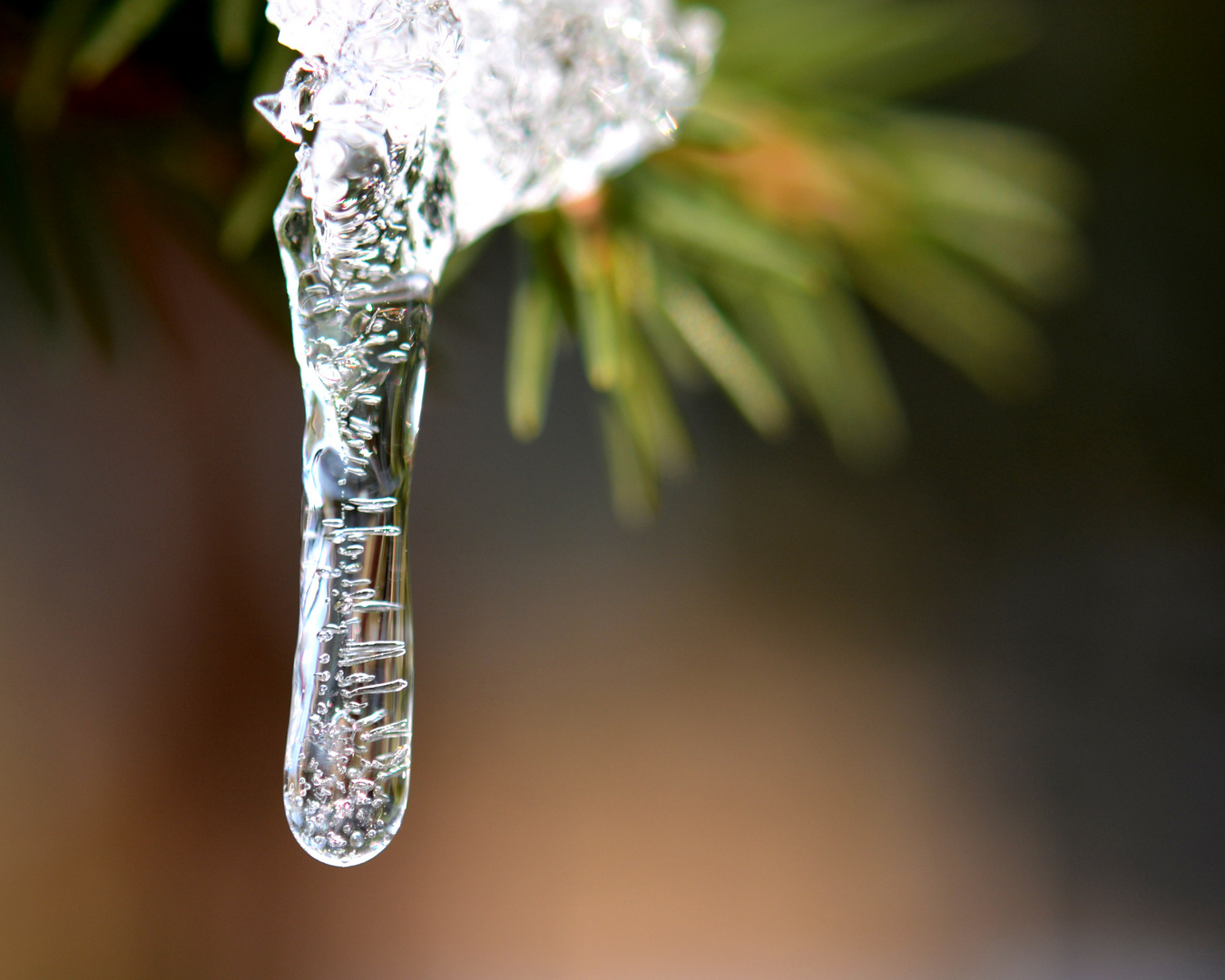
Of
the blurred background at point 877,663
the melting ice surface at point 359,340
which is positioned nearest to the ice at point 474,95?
the melting ice surface at point 359,340

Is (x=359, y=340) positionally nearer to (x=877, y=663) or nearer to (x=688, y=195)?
(x=688, y=195)

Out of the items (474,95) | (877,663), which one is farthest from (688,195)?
(877,663)

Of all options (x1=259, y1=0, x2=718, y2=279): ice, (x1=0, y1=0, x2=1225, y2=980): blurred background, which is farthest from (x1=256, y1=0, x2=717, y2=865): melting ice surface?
(x1=0, y1=0, x2=1225, y2=980): blurred background

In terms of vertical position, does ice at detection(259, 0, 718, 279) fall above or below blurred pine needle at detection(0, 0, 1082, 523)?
below

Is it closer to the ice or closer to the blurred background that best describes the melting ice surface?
the ice

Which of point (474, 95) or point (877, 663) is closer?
point (474, 95)
